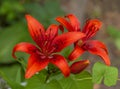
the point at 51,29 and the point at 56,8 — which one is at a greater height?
the point at 51,29

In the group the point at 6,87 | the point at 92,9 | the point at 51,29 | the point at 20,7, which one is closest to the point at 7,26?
the point at 20,7

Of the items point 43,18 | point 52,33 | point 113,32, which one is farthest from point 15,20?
point 52,33

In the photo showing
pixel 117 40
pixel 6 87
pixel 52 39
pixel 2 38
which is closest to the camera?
pixel 52 39

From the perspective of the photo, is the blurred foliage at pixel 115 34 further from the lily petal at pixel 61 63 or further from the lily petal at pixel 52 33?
the lily petal at pixel 61 63

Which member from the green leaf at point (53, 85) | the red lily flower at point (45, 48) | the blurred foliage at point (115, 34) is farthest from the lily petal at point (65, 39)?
the blurred foliage at point (115, 34)

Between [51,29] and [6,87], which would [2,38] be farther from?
[51,29]

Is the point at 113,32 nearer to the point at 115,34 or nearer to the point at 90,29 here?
the point at 115,34

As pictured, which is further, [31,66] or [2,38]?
[2,38]
